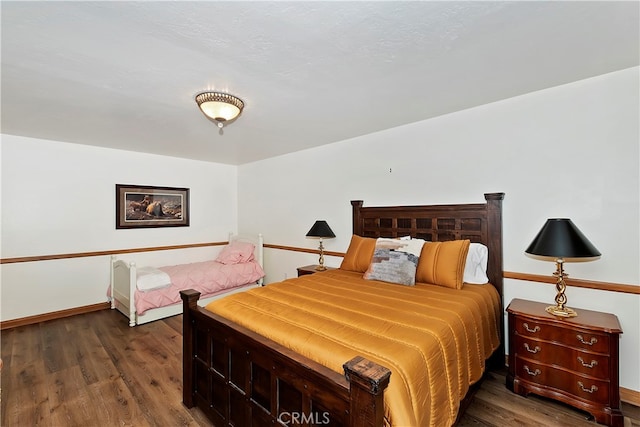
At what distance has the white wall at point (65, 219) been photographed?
3.57 meters

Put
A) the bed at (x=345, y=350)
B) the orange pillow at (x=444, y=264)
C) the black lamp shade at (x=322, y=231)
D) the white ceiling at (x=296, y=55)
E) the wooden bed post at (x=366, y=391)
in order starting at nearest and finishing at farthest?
1. the wooden bed post at (x=366, y=391)
2. the bed at (x=345, y=350)
3. the white ceiling at (x=296, y=55)
4. the orange pillow at (x=444, y=264)
5. the black lamp shade at (x=322, y=231)

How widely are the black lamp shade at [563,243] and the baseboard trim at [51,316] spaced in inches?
209

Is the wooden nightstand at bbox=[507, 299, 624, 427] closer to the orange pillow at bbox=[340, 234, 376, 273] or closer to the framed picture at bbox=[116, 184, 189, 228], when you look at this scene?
the orange pillow at bbox=[340, 234, 376, 273]

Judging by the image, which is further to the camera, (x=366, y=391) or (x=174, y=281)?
(x=174, y=281)

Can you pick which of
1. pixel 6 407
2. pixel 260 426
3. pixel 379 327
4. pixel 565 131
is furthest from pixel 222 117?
pixel 565 131

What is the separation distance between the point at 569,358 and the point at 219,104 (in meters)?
3.21

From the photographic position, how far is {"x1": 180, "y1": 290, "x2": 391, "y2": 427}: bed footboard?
106cm

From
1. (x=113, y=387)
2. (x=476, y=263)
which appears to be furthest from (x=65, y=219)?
(x=476, y=263)

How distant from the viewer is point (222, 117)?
2.43 m

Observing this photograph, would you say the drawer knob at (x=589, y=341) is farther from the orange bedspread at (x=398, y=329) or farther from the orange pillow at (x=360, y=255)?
the orange pillow at (x=360, y=255)

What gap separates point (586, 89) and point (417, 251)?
1857mm

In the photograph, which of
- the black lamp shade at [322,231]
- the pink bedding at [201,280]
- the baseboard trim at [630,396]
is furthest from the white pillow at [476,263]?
the pink bedding at [201,280]

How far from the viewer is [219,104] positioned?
232cm

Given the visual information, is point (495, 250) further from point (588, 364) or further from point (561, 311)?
point (588, 364)
